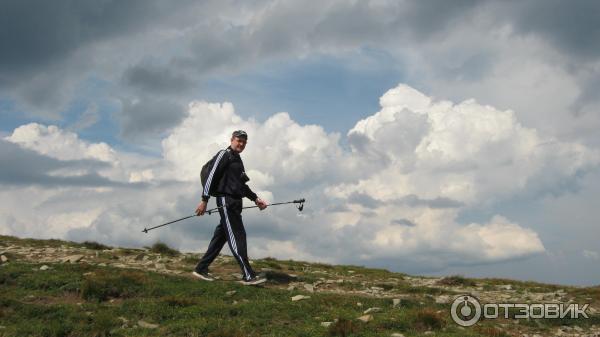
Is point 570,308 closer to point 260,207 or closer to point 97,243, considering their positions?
point 260,207

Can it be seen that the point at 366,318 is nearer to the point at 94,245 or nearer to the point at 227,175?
the point at 227,175

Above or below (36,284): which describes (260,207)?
above

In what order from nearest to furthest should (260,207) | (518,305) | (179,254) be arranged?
(518,305)
(260,207)
(179,254)

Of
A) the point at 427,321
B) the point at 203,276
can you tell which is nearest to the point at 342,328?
the point at 427,321

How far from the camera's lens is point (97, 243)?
2438cm

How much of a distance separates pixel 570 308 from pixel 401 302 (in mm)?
4158

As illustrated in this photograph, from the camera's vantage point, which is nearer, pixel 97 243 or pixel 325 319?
pixel 325 319

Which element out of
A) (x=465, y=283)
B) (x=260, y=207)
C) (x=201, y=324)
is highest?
(x=260, y=207)

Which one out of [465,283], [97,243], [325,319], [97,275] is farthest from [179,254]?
[325,319]

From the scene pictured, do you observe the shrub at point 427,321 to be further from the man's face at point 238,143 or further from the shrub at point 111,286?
the shrub at point 111,286

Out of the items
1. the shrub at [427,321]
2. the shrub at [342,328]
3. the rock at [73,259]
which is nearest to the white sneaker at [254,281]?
the shrub at [342,328]

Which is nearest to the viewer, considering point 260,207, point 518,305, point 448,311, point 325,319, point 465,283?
point 325,319

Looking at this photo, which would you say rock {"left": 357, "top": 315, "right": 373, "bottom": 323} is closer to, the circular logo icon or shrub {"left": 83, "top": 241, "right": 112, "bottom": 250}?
the circular logo icon

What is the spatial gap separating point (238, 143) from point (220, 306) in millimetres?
4583
